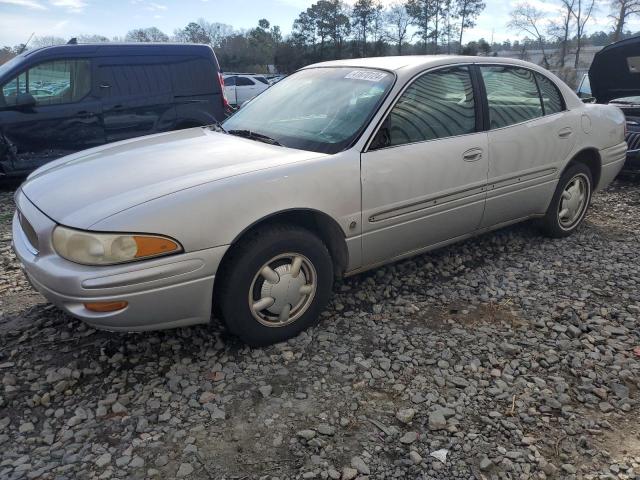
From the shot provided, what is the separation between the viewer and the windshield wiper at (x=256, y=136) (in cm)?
328

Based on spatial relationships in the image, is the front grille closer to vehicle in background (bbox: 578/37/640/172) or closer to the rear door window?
the rear door window

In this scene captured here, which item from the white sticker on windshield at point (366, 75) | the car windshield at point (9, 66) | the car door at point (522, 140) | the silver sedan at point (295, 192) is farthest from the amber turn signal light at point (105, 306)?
the car windshield at point (9, 66)

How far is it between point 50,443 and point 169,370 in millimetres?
651

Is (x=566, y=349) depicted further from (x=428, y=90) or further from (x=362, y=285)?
(x=428, y=90)

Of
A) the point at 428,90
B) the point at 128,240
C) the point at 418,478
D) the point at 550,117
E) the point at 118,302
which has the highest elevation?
the point at 428,90

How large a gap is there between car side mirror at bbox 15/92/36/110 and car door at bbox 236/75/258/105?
14.9 m

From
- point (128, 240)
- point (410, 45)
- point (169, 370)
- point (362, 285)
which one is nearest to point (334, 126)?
point (362, 285)

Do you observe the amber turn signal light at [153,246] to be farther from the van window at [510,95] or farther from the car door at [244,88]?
the car door at [244,88]

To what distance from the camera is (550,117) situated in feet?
13.8

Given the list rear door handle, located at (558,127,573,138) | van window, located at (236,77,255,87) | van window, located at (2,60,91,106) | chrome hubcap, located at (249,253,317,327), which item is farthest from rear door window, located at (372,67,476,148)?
van window, located at (236,77,255,87)

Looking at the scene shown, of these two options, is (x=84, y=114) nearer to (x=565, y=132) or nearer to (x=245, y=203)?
(x=245, y=203)

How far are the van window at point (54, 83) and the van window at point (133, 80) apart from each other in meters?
0.21

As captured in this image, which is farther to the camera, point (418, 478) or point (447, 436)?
point (447, 436)

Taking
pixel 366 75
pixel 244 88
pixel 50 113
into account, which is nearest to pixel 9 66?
pixel 50 113
